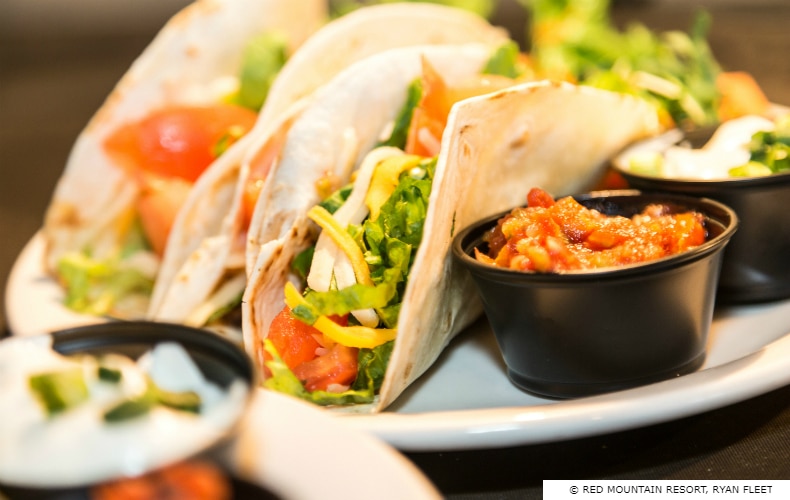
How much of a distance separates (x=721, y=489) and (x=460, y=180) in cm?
98

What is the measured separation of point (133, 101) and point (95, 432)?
7.91 feet

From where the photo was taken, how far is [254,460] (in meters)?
1.33

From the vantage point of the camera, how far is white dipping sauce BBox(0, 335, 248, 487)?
121cm

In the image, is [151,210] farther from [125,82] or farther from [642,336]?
[642,336]

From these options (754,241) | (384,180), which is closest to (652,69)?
(754,241)

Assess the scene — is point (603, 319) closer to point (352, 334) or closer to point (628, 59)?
point (352, 334)

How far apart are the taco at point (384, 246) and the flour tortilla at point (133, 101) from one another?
1.15 metres

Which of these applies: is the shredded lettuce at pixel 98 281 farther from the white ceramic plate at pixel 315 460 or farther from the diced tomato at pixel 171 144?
the white ceramic plate at pixel 315 460

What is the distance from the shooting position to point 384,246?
232 cm

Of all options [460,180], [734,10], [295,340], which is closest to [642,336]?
[460,180]

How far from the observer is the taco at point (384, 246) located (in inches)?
85.4

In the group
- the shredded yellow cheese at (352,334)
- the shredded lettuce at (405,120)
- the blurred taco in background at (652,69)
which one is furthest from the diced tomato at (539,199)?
the blurred taco in background at (652,69)

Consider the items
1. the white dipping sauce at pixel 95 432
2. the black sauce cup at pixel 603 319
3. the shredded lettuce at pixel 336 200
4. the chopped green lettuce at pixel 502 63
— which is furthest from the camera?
the chopped green lettuce at pixel 502 63

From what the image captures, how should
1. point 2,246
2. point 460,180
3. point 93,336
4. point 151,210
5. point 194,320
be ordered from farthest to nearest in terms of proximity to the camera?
point 2,246
point 151,210
point 194,320
point 460,180
point 93,336
